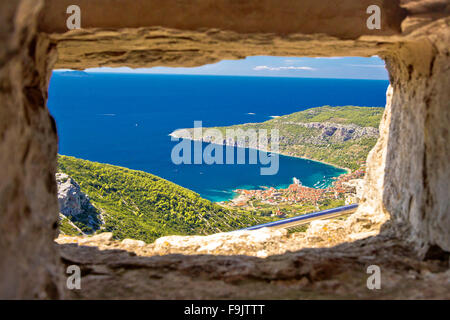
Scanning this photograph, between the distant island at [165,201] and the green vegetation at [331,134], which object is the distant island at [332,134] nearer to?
the green vegetation at [331,134]

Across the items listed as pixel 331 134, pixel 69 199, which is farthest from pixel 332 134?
pixel 69 199

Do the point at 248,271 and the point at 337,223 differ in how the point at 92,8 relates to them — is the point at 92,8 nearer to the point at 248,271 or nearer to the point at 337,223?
the point at 248,271

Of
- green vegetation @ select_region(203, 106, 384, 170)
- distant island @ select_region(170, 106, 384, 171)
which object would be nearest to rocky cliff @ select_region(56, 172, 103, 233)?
distant island @ select_region(170, 106, 384, 171)

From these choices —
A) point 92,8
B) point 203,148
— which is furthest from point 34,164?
point 203,148

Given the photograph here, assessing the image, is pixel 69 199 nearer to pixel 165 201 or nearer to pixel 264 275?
pixel 165 201

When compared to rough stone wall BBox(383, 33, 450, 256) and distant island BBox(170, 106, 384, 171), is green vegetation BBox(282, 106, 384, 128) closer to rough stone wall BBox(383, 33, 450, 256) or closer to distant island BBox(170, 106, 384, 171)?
distant island BBox(170, 106, 384, 171)

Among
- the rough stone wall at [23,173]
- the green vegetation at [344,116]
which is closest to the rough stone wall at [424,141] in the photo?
the rough stone wall at [23,173]

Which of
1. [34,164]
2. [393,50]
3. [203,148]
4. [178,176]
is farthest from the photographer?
[203,148]
